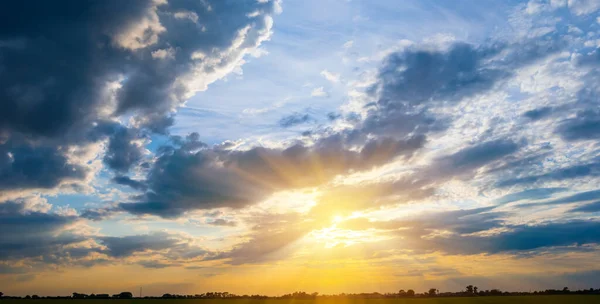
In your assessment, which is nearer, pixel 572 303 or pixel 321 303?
pixel 572 303

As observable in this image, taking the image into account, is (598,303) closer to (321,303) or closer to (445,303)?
(445,303)

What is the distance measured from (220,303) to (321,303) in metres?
38.9

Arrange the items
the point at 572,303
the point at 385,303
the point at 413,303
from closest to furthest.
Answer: the point at 572,303 → the point at 385,303 → the point at 413,303

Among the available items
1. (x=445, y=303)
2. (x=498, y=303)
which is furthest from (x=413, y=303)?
(x=498, y=303)

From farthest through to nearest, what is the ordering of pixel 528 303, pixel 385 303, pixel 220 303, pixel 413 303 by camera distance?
pixel 220 303, pixel 413 303, pixel 385 303, pixel 528 303

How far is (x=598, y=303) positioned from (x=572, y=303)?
8.39m

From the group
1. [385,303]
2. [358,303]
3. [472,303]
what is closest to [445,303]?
[472,303]

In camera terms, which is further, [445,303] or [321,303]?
[321,303]

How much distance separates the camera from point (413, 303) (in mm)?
145875

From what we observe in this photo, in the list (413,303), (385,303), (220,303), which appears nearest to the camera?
(385,303)

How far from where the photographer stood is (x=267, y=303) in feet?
533

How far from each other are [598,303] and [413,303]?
52.9 m

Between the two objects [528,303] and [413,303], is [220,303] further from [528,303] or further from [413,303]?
[528,303]

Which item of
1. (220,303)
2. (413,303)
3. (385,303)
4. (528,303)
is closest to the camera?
(528,303)
